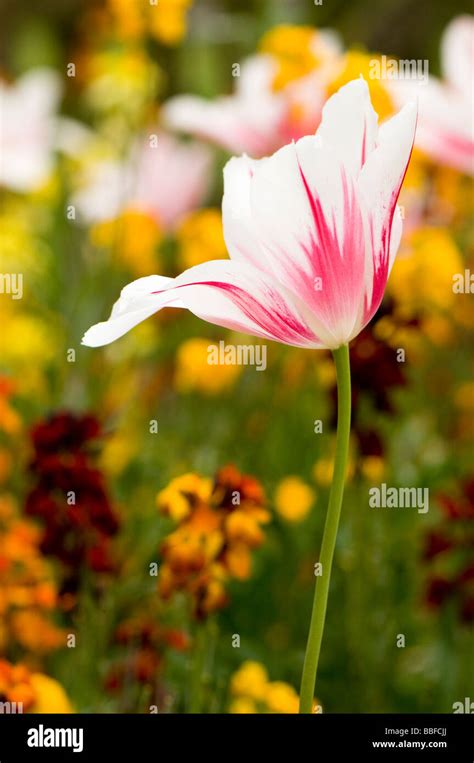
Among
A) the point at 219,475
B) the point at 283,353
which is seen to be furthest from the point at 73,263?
the point at 219,475

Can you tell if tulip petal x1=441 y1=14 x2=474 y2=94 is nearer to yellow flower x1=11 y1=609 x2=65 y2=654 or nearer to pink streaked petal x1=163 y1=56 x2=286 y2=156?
pink streaked petal x1=163 y1=56 x2=286 y2=156

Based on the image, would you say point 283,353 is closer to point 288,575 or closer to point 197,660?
point 288,575

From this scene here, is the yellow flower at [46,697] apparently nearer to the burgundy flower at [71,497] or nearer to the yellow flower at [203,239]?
the burgundy flower at [71,497]

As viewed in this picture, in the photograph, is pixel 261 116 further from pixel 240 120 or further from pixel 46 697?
pixel 46 697

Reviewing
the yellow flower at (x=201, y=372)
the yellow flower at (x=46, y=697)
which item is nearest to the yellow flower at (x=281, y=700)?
the yellow flower at (x=46, y=697)

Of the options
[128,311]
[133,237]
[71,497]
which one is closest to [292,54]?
[133,237]

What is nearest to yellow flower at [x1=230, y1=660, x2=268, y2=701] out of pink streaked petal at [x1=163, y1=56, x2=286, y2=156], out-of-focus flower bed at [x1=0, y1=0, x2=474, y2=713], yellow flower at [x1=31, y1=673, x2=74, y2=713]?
out-of-focus flower bed at [x1=0, y1=0, x2=474, y2=713]

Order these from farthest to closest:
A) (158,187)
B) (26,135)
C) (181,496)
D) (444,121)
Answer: (158,187)
(26,135)
(444,121)
(181,496)
